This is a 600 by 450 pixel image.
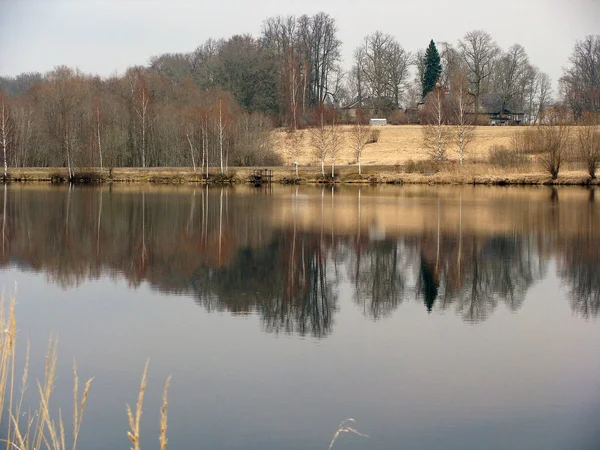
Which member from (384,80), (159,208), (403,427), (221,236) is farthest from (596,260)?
(384,80)

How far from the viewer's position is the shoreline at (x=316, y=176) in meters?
46.0

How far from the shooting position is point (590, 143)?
43.7 m

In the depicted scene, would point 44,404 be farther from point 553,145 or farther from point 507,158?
point 507,158

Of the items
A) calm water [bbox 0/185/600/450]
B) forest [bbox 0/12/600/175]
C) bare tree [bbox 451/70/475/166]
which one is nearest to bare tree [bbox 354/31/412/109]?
forest [bbox 0/12/600/175]

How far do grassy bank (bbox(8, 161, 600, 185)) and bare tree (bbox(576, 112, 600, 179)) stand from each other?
32.4 inches

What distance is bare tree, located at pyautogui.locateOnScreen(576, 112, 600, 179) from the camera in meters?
43.7

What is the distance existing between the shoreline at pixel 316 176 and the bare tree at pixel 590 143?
2.66 ft

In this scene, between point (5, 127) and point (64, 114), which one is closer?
point (64, 114)

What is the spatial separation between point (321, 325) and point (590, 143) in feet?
118

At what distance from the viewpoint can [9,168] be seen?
54188mm

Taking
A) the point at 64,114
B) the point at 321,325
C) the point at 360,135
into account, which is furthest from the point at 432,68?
the point at 321,325

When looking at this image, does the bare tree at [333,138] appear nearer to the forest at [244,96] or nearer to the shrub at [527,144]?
the forest at [244,96]

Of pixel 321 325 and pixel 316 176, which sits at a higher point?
pixel 316 176

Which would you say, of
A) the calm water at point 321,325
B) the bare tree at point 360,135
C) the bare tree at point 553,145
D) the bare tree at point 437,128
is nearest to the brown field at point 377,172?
the bare tree at point 553,145
